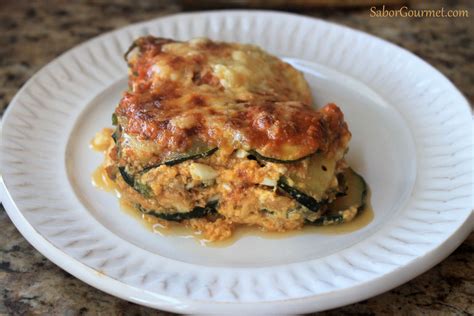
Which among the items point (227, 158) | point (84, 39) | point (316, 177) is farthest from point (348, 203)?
point (84, 39)

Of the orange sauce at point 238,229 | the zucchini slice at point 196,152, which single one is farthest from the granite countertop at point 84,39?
the zucchini slice at point 196,152

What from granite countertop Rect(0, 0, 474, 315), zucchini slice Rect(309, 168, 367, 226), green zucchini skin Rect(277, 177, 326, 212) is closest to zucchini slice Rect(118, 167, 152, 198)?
granite countertop Rect(0, 0, 474, 315)

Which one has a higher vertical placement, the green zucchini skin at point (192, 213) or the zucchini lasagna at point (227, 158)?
the zucchini lasagna at point (227, 158)

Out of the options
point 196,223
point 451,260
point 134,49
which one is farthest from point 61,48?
point 451,260

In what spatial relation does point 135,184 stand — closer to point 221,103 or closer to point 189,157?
point 189,157

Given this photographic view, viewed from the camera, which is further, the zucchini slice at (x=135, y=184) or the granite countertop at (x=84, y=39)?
the zucchini slice at (x=135, y=184)

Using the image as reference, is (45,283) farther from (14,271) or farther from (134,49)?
(134,49)

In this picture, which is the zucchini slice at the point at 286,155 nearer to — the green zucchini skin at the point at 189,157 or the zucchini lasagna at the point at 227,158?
the zucchini lasagna at the point at 227,158
